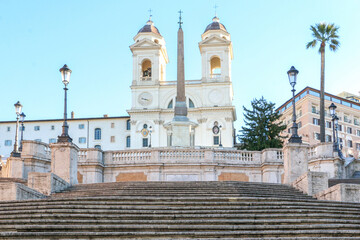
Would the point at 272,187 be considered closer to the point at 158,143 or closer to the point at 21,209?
the point at 21,209

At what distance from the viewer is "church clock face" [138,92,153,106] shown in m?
87.4

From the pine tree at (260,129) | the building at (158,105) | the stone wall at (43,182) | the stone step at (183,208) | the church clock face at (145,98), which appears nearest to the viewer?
the stone step at (183,208)

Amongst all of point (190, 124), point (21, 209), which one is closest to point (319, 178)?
point (21, 209)

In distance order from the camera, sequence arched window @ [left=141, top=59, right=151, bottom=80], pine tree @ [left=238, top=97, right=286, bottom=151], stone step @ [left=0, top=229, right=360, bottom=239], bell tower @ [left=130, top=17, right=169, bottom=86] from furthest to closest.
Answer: arched window @ [left=141, top=59, right=151, bottom=80] → bell tower @ [left=130, top=17, right=169, bottom=86] → pine tree @ [left=238, top=97, right=286, bottom=151] → stone step @ [left=0, top=229, right=360, bottom=239]

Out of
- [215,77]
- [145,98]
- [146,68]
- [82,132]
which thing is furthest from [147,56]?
[82,132]

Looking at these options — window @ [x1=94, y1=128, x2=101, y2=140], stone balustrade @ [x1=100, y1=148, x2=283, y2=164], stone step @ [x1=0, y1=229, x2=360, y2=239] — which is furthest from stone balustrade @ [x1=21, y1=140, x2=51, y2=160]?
window @ [x1=94, y1=128, x2=101, y2=140]

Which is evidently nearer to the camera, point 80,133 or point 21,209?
point 21,209

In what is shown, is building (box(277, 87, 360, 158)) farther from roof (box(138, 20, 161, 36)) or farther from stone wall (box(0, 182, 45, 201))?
stone wall (box(0, 182, 45, 201))

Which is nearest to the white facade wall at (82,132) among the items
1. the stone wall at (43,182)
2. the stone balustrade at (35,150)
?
the stone balustrade at (35,150)

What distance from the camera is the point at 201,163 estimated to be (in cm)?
2867

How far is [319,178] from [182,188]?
4851 millimetres

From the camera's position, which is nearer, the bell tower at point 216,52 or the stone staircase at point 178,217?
the stone staircase at point 178,217

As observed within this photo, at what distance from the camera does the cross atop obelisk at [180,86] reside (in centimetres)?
3769

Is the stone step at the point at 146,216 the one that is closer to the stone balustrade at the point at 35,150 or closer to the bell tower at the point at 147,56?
the stone balustrade at the point at 35,150
